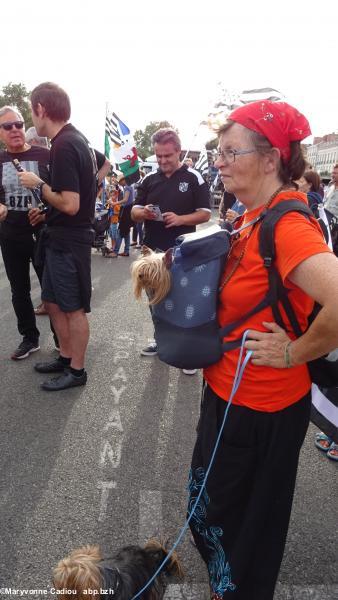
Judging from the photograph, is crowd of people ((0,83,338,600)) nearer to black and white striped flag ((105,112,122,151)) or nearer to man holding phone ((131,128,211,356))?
man holding phone ((131,128,211,356))

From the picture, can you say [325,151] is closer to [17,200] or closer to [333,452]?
Answer: [17,200]

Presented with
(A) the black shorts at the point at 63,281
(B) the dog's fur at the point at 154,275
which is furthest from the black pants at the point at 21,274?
(B) the dog's fur at the point at 154,275

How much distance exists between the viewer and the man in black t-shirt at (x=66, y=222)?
280cm

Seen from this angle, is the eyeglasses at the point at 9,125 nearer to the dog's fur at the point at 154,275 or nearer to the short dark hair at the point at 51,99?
the short dark hair at the point at 51,99

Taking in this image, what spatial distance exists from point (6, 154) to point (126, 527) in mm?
2989

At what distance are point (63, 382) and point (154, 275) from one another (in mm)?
2371

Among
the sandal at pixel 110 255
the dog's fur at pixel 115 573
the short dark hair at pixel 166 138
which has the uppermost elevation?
the short dark hair at pixel 166 138

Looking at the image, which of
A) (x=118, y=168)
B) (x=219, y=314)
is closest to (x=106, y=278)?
(x=118, y=168)

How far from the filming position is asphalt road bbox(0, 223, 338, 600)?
196cm

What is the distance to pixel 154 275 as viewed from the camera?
1.33 m

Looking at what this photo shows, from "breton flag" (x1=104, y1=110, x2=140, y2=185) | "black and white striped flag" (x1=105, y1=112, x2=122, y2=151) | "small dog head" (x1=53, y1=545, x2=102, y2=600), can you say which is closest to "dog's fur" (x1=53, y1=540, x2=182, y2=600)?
"small dog head" (x1=53, y1=545, x2=102, y2=600)

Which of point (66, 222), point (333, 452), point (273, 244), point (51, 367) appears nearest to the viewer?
point (273, 244)

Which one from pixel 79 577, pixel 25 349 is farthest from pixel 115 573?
pixel 25 349

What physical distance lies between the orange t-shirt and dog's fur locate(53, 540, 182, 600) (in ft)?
2.46
